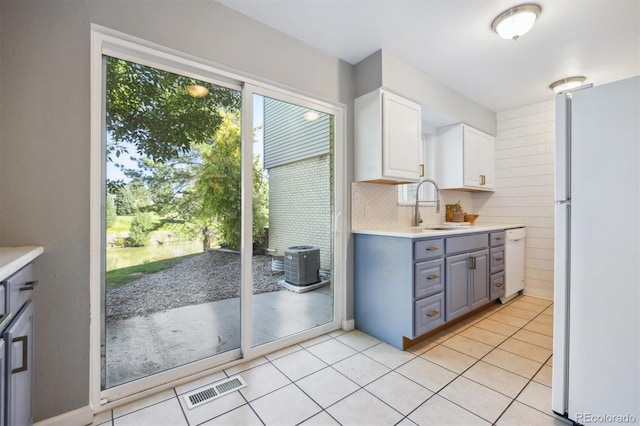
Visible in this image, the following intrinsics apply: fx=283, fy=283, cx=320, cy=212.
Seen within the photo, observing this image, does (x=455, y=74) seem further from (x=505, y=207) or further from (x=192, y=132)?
(x=192, y=132)

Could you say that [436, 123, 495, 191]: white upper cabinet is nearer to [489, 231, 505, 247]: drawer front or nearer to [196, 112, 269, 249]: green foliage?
[489, 231, 505, 247]: drawer front

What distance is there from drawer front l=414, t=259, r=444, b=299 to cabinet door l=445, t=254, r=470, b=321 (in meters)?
0.11

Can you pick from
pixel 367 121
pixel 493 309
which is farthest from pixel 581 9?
pixel 493 309

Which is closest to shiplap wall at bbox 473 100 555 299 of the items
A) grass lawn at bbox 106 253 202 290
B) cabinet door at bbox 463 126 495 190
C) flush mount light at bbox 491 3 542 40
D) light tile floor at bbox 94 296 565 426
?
cabinet door at bbox 463 126 495 190

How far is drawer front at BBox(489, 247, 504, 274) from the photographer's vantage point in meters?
3.10

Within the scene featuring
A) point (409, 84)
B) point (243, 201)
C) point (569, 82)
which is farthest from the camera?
point (569, 82)

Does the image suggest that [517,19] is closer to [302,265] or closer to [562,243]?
[562,243]

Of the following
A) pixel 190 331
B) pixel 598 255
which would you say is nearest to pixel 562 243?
pixel 598 255

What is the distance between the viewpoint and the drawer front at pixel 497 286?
308 centimetres

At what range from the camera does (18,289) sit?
1.05 metres

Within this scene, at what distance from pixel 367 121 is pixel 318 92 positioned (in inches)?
20.3

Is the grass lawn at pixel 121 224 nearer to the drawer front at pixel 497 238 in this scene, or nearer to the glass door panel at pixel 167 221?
the glass door panel at pixel 167 221

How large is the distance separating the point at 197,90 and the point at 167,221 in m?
0.92

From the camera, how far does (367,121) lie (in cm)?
260
